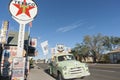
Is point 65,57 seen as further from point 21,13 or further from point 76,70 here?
point 21,13

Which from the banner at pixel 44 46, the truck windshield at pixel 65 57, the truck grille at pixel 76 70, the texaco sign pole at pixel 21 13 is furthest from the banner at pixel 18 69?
the banner at pixel 44 46

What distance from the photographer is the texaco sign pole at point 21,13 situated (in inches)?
175

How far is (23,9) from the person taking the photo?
451cm

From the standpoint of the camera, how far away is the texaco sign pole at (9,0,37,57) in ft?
14.6

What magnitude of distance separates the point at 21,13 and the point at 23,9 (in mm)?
114

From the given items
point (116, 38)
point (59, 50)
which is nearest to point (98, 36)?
point (116, 38)

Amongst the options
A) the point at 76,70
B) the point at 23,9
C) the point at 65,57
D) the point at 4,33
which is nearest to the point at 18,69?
the point at 23,9

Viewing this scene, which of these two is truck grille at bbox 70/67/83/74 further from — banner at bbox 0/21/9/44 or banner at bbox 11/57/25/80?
banner at bbox 11/57/25/80

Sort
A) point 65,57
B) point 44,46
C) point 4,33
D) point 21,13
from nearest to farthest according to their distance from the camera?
point 21,13
point 4,33
point 65,57
point 44,46

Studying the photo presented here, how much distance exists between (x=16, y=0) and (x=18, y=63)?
4.87 ft

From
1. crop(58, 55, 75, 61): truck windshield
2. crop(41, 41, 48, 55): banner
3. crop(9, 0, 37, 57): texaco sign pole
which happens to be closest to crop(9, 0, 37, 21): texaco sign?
crop(9, 0, 37, 57): texaco sign pole

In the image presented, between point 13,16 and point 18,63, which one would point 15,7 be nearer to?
point 13,16

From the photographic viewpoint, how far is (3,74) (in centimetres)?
1230

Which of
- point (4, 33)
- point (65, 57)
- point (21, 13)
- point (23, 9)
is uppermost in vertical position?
point (4, 33)
